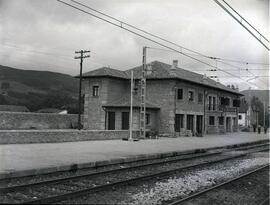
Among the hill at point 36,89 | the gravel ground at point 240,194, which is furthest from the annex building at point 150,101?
the hill at point 36,89

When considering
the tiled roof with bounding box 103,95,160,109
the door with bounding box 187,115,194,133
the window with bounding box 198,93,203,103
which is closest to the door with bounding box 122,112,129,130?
the tiled roof with bounding box 103,95,160,109

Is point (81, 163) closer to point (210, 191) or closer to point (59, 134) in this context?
point (210, 191)

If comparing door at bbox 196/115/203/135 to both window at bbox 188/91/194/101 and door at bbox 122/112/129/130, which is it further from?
door at bbox 122/112/129/130

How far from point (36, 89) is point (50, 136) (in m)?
102

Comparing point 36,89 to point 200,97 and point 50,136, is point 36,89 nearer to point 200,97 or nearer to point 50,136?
point 200,97

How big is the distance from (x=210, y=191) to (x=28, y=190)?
4.33m

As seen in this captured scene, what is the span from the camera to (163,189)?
10.1 m

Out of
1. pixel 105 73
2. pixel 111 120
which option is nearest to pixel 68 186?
pixel 111 120

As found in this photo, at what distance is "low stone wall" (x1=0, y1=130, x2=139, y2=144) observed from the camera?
65.5 ft

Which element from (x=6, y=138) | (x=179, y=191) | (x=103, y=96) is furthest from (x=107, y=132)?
(x=179, y=191)

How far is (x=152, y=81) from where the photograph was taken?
39.7m

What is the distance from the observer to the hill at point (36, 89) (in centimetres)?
9294

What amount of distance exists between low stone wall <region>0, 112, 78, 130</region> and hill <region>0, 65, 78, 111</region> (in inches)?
1588

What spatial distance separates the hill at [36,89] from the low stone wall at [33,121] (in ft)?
132
